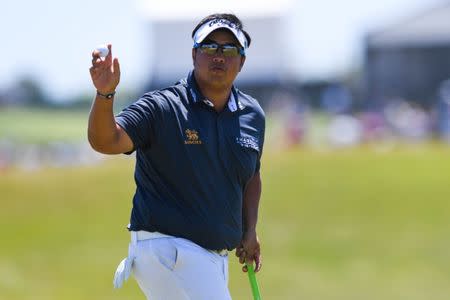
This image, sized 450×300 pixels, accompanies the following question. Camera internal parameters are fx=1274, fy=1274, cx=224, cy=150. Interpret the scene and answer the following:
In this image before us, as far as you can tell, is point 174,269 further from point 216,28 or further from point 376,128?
point 376,128

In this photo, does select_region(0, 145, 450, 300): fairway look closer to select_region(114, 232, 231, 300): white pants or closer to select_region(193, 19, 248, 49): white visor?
select_region(114, 232, 231, 300): white pants

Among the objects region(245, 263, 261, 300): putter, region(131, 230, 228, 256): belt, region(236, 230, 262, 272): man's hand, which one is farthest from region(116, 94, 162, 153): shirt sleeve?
region(245, 263, 261, 300): putter

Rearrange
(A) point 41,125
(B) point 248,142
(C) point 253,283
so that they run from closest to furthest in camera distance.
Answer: (B) point 248,142 → (C) point 253,283 → (A) point 41,125

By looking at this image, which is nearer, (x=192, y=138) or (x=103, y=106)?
(x=103, y=106)

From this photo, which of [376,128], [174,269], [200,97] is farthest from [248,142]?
[376,128]

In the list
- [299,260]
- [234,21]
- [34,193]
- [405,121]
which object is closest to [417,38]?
[405,121]

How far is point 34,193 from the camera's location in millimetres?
20000

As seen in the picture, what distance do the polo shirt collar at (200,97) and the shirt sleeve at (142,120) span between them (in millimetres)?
239

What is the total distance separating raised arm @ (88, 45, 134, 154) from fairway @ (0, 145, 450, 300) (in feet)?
23.5

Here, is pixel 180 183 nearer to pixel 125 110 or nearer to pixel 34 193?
pixel 125 110

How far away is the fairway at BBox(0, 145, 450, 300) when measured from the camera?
46.0 feet

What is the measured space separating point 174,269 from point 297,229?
1103 cm

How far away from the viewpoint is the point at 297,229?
1731cm

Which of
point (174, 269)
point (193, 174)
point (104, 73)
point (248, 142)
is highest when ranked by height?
point (104, 73)
